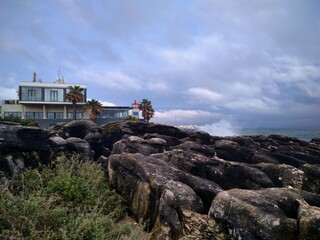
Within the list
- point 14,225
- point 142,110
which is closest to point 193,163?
point 14,225

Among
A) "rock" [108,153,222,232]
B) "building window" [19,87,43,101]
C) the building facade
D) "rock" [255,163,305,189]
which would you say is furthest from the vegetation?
"building window" [19,87,43,101]

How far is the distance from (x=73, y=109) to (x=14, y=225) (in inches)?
2216

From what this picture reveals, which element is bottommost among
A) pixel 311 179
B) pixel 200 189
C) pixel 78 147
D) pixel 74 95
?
pixel 311 179

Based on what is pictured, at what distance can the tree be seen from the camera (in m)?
69.0

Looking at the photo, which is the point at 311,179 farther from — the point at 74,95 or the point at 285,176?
the point at 74,95

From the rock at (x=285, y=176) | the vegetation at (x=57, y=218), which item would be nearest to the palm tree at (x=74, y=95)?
the vegetation at (x=57, y=218)

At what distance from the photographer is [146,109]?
6906 cm

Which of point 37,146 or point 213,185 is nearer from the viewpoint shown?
point 213,185

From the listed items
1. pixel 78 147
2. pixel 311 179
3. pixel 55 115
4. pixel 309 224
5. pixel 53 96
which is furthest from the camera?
pixel 55 115

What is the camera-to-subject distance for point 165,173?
11070 mm

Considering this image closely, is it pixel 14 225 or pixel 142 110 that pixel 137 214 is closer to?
pixel 14 225

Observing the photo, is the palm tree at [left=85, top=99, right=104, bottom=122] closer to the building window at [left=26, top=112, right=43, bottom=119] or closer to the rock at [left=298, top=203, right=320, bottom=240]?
the building window at [left=26, top=112, right=43, bottom=119]

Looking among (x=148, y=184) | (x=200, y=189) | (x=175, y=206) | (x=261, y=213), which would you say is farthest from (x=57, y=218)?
(x=261, y=213)

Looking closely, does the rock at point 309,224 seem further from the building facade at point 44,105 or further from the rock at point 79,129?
the building facade at point 44,105
